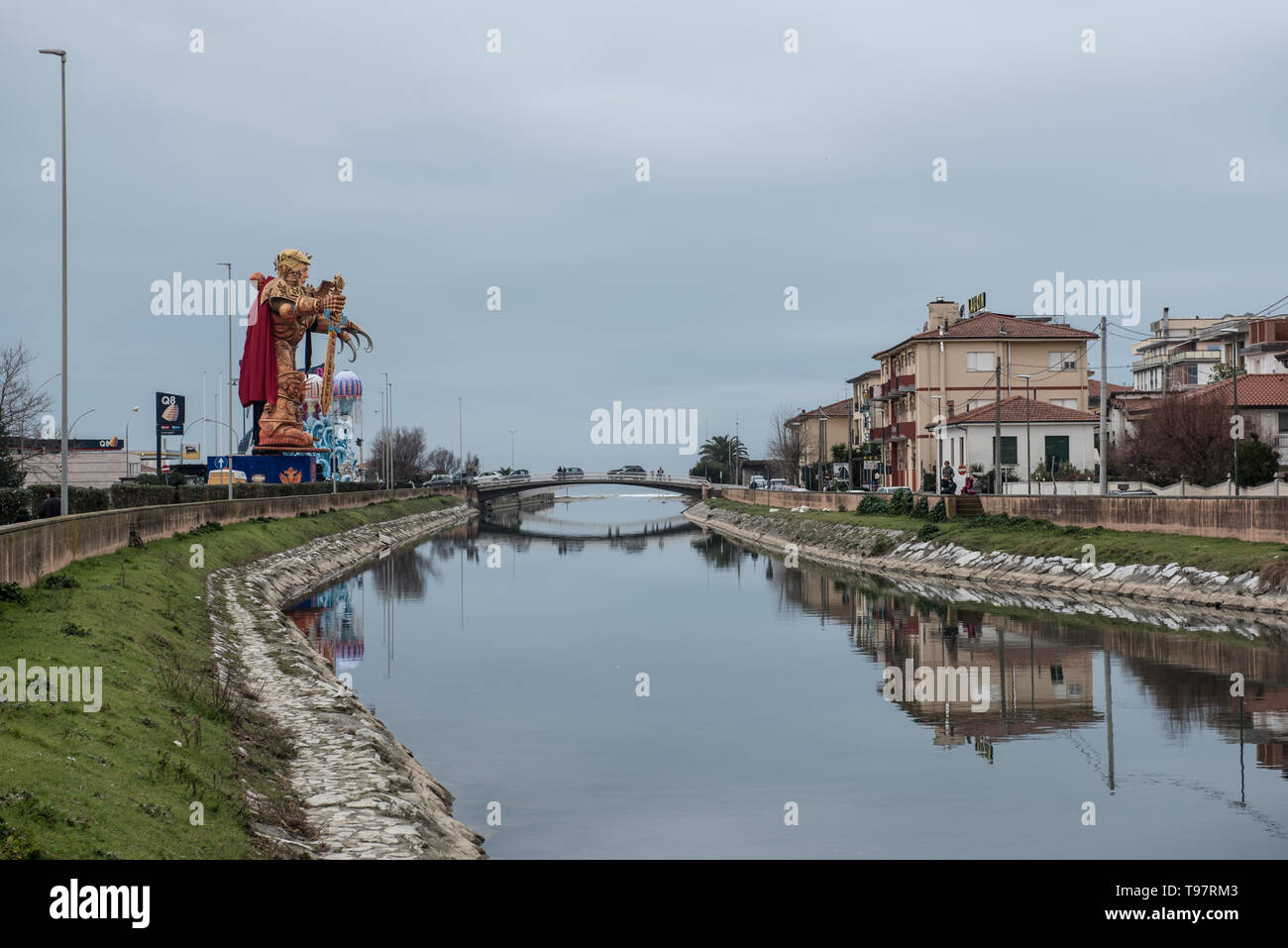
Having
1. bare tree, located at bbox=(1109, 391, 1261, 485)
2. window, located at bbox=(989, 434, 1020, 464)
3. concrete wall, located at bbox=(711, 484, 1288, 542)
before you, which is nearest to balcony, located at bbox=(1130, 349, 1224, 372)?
window, located at bbox=(989, 434, 1020, 464)

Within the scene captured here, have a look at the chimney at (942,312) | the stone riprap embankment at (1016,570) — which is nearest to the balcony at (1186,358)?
the chimney at (942,312)

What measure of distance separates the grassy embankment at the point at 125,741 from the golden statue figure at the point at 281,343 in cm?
5406

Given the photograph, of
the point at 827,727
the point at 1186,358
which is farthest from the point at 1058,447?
the point at 827,727

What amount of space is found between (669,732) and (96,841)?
1465 cm

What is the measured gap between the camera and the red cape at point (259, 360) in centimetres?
7962

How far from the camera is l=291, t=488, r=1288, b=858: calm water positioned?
16.8 m

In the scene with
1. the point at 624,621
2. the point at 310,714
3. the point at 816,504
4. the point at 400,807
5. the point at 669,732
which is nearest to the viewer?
the point at 400,807

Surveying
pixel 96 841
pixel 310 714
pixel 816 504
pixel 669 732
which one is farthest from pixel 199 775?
pixel 816 504

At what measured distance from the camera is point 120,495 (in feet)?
147

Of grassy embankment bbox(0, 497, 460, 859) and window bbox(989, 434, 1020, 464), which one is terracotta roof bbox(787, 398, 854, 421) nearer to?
window bbox(989, 434, 1020, 464)

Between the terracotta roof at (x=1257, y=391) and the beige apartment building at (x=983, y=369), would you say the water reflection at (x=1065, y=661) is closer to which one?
the terracotta roof at (x=1257, y=391)

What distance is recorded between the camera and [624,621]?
44562 mm

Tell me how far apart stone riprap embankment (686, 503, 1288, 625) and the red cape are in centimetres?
3576
